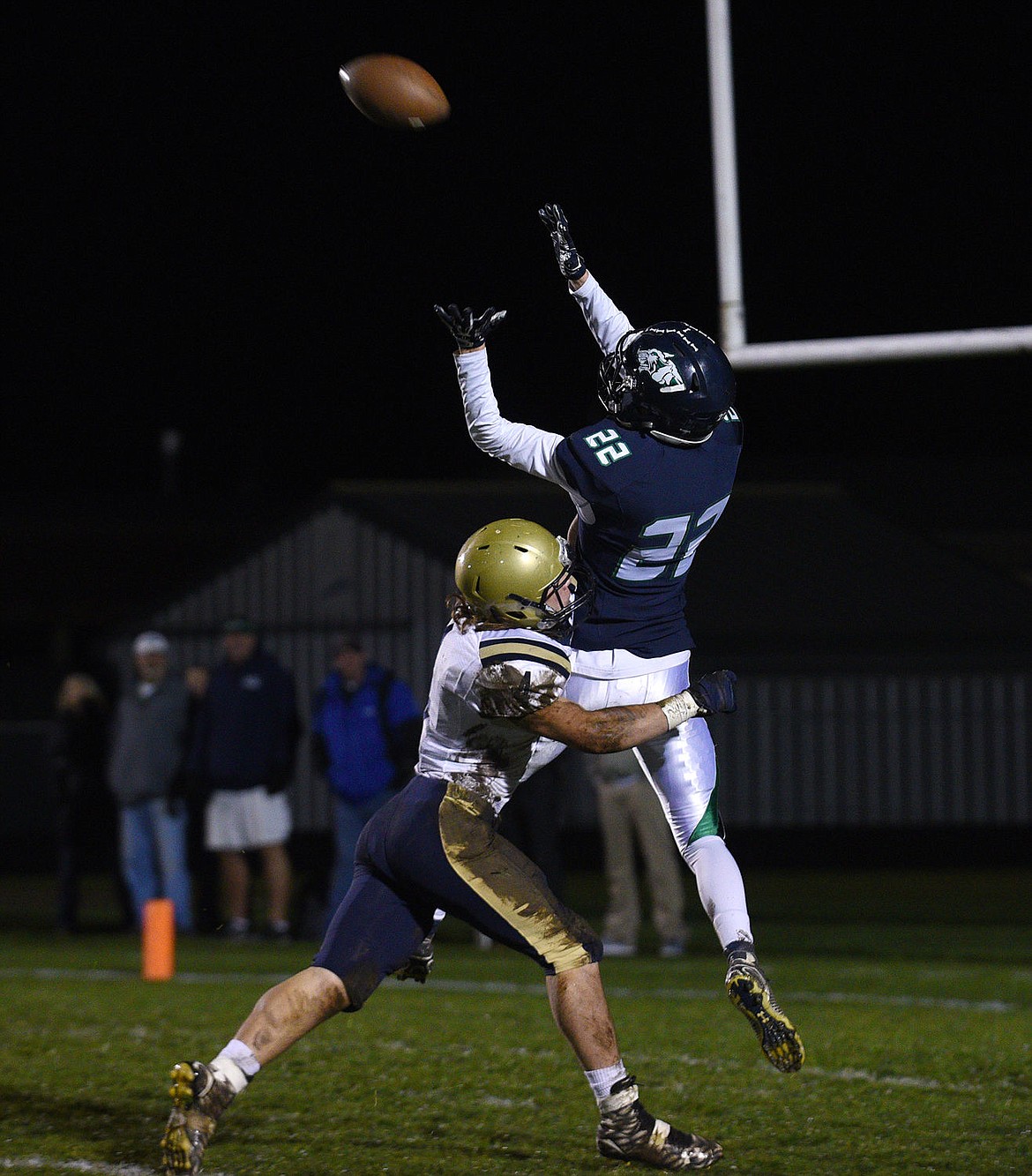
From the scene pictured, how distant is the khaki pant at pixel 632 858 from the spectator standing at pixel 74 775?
3.31m

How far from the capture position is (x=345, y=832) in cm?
1025

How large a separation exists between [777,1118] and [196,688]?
6.58 m

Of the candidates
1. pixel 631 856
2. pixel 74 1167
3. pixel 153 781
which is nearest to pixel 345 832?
pixel 153 781

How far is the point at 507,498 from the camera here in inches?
813

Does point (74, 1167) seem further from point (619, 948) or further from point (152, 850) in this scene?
point (152, 850)

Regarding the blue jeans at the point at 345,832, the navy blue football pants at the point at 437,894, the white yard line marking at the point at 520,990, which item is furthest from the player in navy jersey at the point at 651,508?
the blue jeans at the point at 345,832

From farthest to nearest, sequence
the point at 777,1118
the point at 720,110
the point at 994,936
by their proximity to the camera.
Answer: the point at 994,936
the point at 720,110
the point at 777,1118

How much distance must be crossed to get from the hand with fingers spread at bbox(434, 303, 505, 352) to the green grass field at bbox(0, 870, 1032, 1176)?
2.15 meters

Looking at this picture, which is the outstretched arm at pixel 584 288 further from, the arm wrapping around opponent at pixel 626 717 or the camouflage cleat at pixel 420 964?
the camouflage cleat at pixel 420 964

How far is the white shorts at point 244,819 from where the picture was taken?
1051 cm

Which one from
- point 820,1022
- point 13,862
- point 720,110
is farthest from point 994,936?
point 13,862

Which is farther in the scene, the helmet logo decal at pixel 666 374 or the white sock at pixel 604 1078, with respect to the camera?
the helmet logo decal at pixel 666 374

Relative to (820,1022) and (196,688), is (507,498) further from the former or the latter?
(820,1022)

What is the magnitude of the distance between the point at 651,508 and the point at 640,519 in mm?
40
